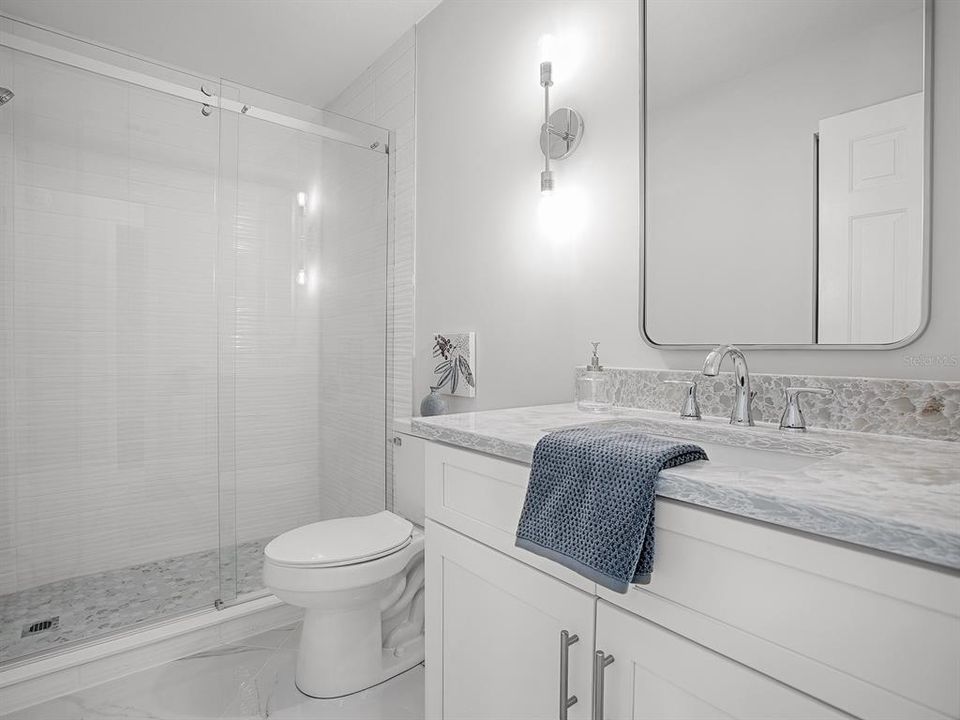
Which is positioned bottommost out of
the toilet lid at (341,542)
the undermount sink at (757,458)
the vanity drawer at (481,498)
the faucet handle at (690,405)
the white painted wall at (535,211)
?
the toilet lid at (341,542)

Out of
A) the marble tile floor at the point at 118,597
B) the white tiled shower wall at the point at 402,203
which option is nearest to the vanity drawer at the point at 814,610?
the white tiled shower wall at the point at 402,203

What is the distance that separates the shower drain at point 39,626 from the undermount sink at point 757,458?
2.07 meters

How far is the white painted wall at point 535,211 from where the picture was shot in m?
0.94

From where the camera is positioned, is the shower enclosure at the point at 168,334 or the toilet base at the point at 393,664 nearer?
the toilet base at the point at 393,664

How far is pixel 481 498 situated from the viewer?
3.34 ft

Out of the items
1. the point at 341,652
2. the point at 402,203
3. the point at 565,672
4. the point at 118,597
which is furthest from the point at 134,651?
the point at 402,203

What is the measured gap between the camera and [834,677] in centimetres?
55

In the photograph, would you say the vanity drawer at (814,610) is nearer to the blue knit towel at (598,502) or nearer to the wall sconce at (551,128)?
the blue knit towel at (598,502)

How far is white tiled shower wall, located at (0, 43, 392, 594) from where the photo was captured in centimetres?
177

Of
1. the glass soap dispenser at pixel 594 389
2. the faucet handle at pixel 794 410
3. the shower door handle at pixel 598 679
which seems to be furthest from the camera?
the glass soap dispenser at pixel 594 389

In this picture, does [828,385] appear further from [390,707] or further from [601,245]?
[390,707]

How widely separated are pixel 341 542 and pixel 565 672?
999mm

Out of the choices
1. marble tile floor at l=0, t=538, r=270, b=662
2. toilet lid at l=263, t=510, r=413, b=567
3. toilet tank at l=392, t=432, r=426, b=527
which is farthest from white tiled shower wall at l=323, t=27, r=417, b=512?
marble tile floor at l=0, t=538, r=270, b=662

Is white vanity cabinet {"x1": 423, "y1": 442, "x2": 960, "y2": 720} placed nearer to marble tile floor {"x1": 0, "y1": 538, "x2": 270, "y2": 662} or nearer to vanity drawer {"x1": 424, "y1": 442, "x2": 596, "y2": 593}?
vanity drawer {"x1": 424, "y1": 442, "x2": 596, "y2": 593}
